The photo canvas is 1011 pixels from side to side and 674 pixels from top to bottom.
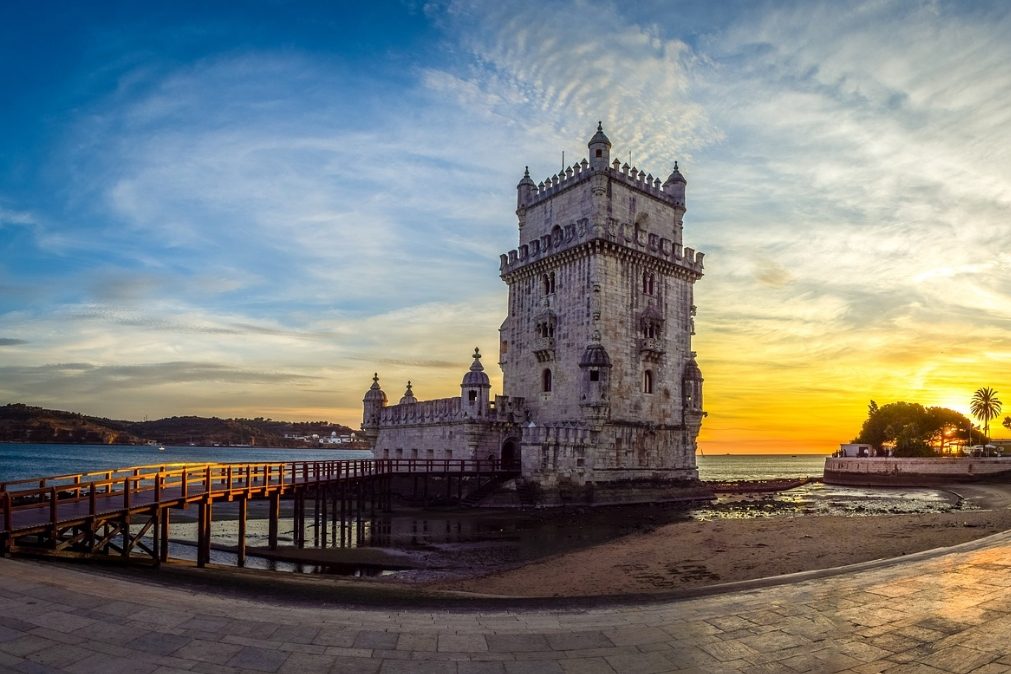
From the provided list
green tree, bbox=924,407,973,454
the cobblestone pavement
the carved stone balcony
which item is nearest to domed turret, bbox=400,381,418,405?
the carved stone balcony

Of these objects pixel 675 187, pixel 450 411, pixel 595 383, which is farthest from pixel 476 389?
pixel 675 187

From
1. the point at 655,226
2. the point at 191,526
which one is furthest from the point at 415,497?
the point at 655,226

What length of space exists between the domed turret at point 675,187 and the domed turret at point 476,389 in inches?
696

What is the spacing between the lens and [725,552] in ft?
70.5

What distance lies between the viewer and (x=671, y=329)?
43156 millimetres

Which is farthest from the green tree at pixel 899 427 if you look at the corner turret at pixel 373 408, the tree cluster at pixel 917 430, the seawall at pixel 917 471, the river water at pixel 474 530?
the corner turret at pixel 373 408

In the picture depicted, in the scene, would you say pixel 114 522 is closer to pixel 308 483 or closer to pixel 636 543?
pixel 308 483

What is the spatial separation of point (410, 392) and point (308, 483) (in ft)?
78.5

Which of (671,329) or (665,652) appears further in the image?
(671,329)

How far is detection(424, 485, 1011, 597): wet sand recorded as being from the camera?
56.5 ft

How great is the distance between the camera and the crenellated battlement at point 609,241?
39750mm

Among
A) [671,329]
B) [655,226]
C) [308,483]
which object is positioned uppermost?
[655,226]

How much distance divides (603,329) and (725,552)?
62.4ft

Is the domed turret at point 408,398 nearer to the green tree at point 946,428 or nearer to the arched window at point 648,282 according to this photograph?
the arched window at point 648,282
